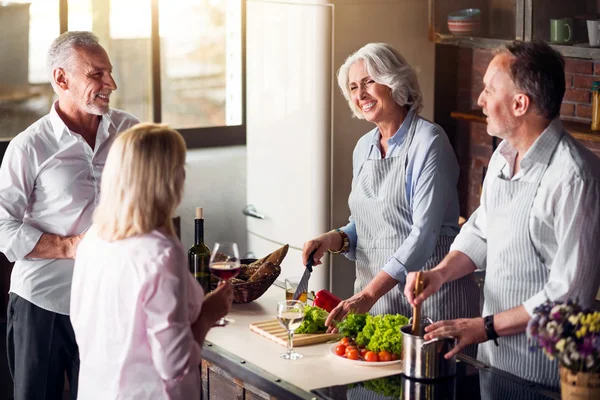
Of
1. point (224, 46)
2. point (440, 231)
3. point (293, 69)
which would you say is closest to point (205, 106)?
point (224, 46)

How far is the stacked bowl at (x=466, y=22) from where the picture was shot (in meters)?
4.56

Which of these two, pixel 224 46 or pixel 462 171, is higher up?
pixel 224 46

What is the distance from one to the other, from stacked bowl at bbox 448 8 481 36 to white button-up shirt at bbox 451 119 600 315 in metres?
2.17

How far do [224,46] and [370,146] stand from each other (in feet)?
8.25

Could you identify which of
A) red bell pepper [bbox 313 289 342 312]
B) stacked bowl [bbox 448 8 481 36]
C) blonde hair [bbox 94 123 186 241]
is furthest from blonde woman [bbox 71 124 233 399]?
stacked bowl [bbox 448 8 481 36]

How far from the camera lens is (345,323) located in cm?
270

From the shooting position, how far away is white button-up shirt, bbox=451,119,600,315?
2.32 metres

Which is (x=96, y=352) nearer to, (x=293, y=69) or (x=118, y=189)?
(x=118, y=189)

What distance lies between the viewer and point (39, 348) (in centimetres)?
319

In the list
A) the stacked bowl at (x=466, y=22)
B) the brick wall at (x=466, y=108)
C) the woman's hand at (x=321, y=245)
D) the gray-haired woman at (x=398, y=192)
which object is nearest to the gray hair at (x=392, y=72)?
the gray-haired woman at (x=398, y=192)

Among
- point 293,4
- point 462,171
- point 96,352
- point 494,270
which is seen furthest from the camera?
point 462,171

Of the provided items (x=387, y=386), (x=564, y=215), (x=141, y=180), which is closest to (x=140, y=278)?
(x=141, y=180)

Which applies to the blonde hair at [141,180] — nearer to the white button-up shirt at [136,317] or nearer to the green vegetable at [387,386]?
the white button-up shirt at [136,317]

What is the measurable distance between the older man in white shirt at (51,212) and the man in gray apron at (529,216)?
135 cm
